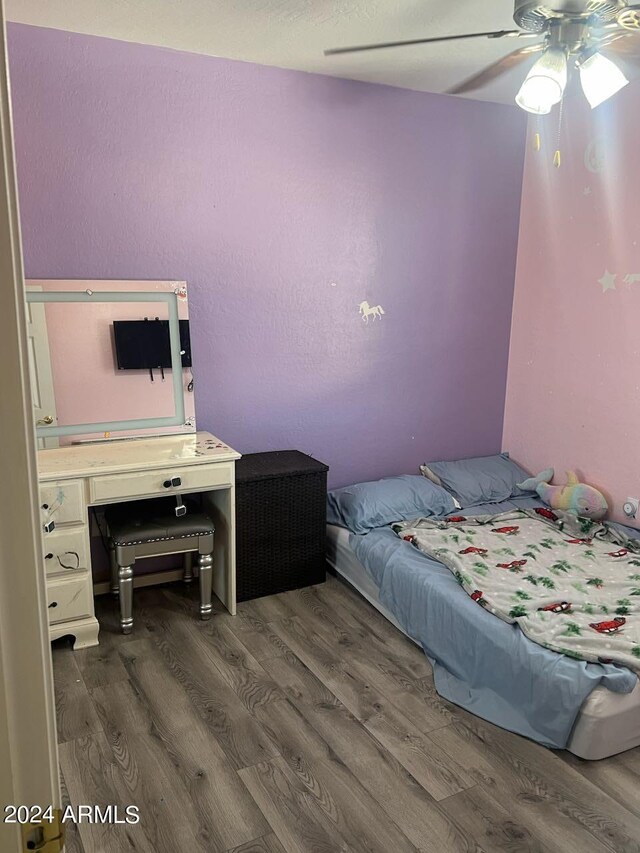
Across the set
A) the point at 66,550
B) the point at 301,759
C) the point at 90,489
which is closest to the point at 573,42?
the point at 90,489

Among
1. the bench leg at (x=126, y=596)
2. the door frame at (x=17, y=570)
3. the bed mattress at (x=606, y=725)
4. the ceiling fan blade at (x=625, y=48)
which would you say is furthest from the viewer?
the bench leg at (x=126, y=596)

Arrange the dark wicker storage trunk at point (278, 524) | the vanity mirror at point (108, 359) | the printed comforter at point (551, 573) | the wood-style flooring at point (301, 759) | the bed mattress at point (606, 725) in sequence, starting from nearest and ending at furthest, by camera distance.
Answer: the wood-style flooring at point (301, 759) → the bed mattress at point (606, 725) → the printed comforter at point (551, 573) → the vanity mirror at point (108, 359) → the dark wicker storage trunk at point (278, 524)

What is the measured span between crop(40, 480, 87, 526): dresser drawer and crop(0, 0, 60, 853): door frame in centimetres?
200

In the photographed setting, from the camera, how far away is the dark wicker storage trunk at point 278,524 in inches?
121

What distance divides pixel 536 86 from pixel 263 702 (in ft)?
7.53

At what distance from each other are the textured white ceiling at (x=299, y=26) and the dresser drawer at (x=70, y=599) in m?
2.17

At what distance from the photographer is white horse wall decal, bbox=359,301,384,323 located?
3568 mm

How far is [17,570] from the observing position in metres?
0.60

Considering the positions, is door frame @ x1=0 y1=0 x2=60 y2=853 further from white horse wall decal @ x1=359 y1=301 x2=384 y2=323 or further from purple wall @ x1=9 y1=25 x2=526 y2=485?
white horse wall decal @ x1=359 y1=301 x2=384 y2=323

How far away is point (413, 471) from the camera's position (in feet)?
12.9

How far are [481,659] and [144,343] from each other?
6.44ft

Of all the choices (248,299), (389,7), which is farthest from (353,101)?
(248,299)

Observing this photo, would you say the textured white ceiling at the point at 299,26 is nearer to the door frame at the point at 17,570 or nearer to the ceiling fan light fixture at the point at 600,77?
the ceiling fan light fixture at the point at 600,77

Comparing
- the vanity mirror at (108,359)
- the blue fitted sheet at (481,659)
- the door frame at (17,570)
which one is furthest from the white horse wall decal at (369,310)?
the door frame at (17,570)
